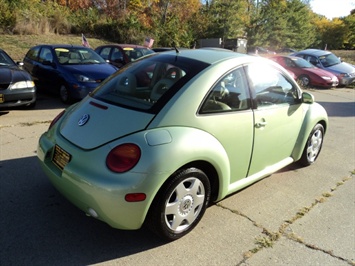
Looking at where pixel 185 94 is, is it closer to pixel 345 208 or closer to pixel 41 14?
pixel 345 208

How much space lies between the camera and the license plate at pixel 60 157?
2754mm

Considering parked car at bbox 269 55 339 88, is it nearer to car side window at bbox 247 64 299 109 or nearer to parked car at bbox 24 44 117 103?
parked car at bbox 24 44 117 103

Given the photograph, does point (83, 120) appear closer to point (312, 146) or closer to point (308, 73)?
point (312, 146)

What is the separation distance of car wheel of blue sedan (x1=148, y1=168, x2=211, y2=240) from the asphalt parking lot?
14 cm

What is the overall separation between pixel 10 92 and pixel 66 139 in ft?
13.9

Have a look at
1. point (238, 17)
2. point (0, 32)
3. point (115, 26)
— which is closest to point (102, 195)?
point (0, 32)

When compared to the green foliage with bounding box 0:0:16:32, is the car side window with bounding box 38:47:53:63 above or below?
below

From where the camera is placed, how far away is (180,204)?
9.09 ft

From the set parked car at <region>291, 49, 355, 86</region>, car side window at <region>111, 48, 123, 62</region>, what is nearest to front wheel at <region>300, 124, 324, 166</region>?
car side window at <region>111, 48, 123, 62</region>

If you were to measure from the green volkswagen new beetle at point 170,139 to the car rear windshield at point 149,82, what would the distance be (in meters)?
0.01

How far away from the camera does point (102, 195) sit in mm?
2430

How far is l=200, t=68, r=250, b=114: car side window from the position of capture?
2.99 metres

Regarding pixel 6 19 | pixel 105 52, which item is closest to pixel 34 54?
pixel 105 52

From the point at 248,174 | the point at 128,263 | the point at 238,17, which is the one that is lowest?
the point at 128,263
